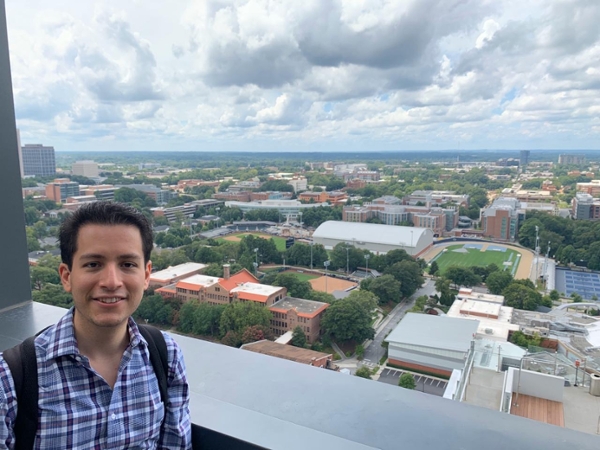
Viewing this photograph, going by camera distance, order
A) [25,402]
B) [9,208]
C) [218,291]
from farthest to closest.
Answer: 1. [218,291]
2. [9,208]
3. [25,402]

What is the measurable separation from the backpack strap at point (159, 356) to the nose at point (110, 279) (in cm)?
6

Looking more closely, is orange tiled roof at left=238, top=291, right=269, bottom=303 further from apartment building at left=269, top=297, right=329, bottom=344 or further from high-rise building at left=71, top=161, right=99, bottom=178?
high-rise building at left=71, top=161, right=99, bottom=178

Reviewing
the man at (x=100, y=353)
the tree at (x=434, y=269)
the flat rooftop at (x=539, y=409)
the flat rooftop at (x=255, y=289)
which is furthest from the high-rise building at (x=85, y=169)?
the man at (x=100, y=353)

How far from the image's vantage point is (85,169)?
5289 millimetres

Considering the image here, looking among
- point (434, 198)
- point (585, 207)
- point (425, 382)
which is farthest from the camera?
point (434, 198)

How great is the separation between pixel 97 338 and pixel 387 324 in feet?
9.77

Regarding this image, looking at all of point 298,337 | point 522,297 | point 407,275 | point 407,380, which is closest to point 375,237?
point 407,275

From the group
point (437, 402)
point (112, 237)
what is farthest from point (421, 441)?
point (112, 237)

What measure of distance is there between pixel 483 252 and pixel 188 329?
4.04 m

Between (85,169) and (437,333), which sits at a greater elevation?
(85,169)

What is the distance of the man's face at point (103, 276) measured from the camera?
1.02 feet

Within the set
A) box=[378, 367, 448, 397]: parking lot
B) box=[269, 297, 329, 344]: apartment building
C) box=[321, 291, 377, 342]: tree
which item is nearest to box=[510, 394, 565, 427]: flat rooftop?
box=[378, 367, 448, 397]: parking lot

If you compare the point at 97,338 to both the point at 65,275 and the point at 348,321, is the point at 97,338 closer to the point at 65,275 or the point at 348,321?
the point at 65,275

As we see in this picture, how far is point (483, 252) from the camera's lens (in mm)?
5145
